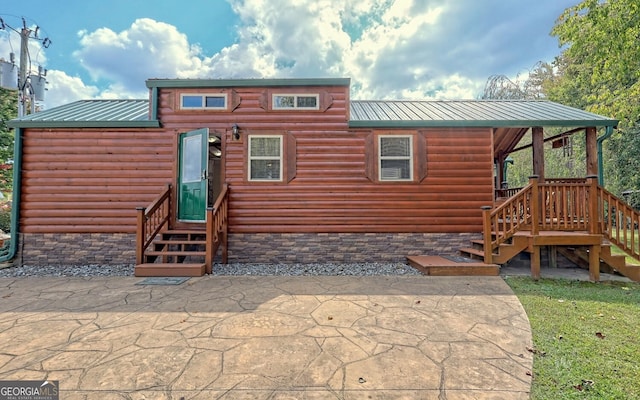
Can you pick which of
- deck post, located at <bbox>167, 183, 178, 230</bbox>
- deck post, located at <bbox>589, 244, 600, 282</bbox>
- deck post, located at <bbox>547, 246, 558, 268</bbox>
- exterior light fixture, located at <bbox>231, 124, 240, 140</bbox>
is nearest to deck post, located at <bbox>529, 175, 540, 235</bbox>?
deck post, located at <bbox>589, 244, 600, 282</bbox>

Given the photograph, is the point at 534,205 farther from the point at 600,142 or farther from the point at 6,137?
the point at 6,137

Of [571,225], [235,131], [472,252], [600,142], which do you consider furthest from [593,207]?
[235,131]

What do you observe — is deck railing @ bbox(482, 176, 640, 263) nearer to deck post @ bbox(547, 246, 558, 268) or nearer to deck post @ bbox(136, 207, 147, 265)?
deck post @ bbox(547, 246, 558, 268)

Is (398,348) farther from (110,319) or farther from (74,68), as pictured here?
(74,68)

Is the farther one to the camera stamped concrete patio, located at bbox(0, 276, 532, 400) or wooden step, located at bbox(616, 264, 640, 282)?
wooden step, located at bbox(616, 264, 640, 282)

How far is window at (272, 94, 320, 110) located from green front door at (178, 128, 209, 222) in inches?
66.5

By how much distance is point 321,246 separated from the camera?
628 cm

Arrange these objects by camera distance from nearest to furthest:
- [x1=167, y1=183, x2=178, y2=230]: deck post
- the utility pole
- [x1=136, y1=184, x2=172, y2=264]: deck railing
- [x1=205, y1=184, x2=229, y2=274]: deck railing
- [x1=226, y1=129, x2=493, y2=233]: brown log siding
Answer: [x1=205, y1=184, x2=229, y2=274]: deck railing < [x1=136, y1=184, x2=172, y2=264]: deck railing < [x1=167, y1=183, x2=178, y2=230]: deck post < [x1=226, y1=129, x2=493, y2=233]: brown log siding < the utility pole

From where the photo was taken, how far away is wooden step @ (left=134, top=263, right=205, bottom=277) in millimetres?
4973

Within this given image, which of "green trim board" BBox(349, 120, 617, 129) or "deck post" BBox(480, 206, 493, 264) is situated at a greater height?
"green trim board" BBox(349, 120, 617, 129)

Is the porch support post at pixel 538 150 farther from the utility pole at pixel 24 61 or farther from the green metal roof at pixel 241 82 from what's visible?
the utility pole at pixel 24 61

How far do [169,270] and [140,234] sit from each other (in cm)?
95

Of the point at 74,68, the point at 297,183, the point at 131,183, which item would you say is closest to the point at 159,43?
the point at 74,68

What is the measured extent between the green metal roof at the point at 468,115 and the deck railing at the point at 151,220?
435cm
